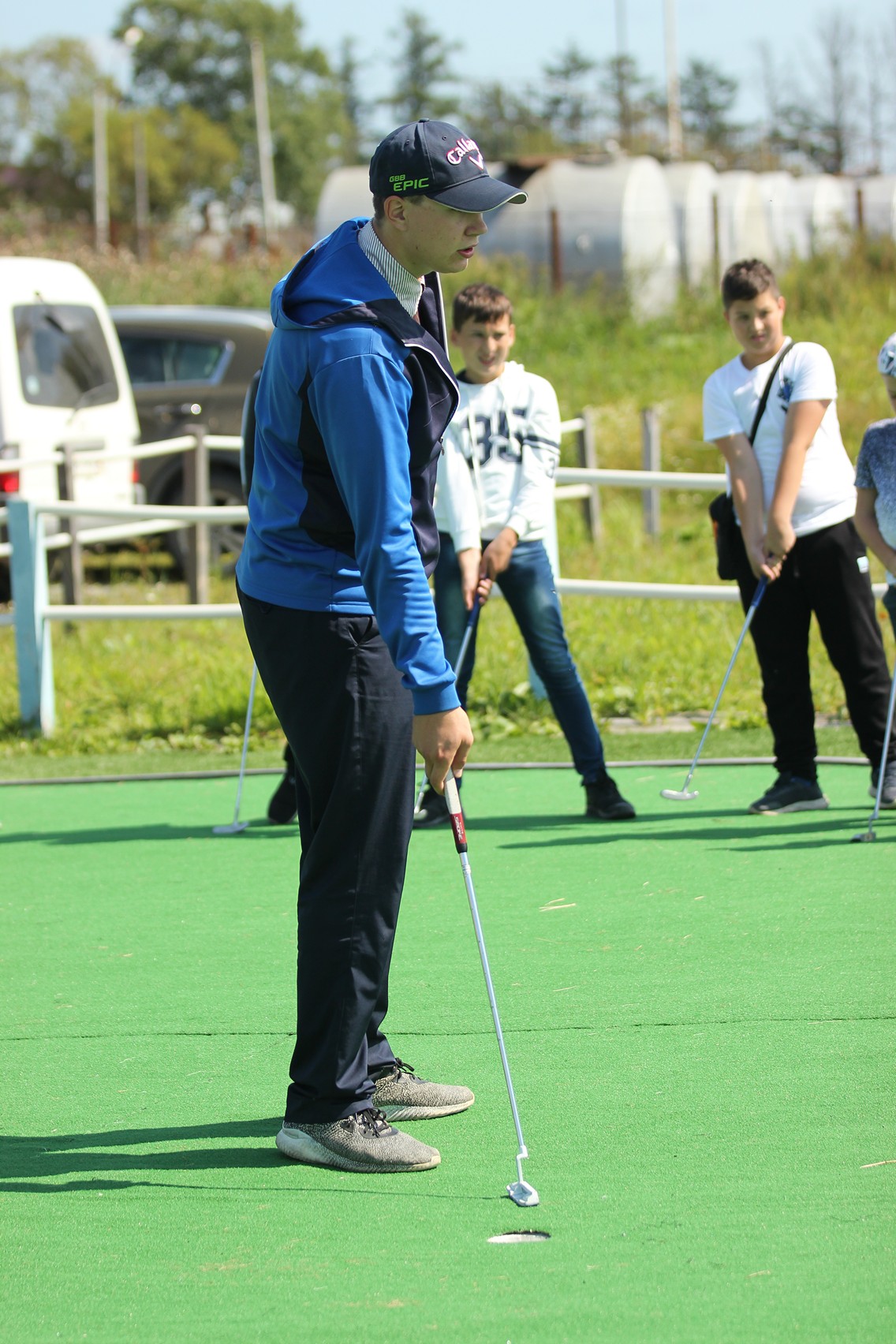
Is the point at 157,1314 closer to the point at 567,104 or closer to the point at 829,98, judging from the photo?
the point at 829,98

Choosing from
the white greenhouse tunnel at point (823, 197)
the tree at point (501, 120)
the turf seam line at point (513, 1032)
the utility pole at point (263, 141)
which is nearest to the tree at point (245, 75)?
the utility pole at point (263, 141)

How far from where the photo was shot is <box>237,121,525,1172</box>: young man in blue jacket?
3195 mm

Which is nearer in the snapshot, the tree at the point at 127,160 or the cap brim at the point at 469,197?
the cap brim at the point at 469,197

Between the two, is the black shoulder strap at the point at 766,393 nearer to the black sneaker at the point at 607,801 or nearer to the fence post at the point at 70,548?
the black sneaker at the point at 607,801

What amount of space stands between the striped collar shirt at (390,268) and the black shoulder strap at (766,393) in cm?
305

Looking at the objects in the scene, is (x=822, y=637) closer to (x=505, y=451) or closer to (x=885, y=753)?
(x=885, y=753)

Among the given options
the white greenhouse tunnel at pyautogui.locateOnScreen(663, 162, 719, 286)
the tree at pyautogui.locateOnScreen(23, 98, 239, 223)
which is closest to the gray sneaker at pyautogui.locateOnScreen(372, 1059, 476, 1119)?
the white greenhouse tunnel at pyautogui.locateOnScreen(663, 162, 719, 286)

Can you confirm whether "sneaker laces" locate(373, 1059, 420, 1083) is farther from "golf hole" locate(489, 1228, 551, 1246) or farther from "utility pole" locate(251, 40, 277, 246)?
"utility pole" locate(251, 40, 277, 246)

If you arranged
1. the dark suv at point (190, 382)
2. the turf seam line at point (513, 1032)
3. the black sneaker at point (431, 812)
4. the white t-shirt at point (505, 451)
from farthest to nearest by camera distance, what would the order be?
the dark suv at point (190, 382) → the black sneaker at point (431, 812) → the white t-shirt at point (505, 451) → the turf seam line at point (513, 1032)

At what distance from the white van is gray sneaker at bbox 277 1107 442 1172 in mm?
8433

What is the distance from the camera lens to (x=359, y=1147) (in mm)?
3404

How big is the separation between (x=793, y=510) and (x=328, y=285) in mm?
3255

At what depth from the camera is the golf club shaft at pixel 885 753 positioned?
597 centimetres

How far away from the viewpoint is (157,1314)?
279 cm
